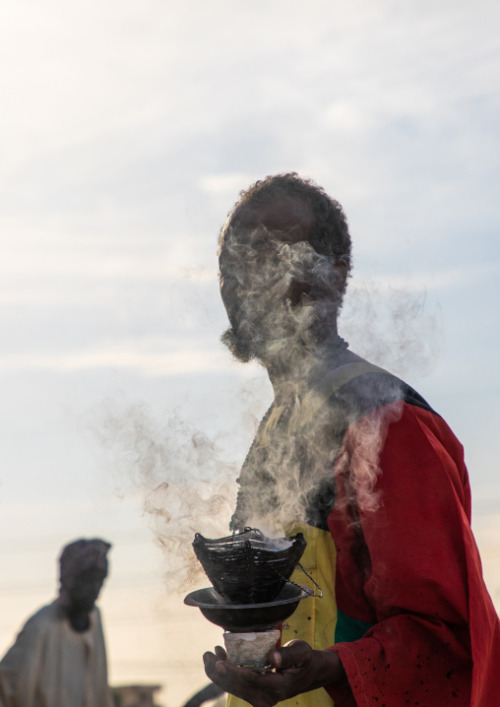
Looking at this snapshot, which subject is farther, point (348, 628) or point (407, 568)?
point (348, 628)

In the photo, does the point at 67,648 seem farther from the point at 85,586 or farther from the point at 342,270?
the point at 342,270

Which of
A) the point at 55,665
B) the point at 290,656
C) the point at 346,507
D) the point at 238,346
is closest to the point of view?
the point at 290,656

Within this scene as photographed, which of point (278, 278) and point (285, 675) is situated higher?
point (278, 278)

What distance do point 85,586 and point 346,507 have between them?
456 cm

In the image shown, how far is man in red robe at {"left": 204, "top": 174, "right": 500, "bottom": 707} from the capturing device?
8.51 feet

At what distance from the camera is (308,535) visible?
294 centimetres

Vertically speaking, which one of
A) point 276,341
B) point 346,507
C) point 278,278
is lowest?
point 346,507

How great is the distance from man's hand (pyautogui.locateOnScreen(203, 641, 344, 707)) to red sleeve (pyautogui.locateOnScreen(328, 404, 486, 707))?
0.19 ft

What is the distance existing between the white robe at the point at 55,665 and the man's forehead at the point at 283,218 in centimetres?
448

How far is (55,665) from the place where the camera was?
21.8 feet

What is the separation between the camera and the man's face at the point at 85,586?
22.4ft

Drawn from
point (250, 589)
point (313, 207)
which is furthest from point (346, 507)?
point (313, 207)

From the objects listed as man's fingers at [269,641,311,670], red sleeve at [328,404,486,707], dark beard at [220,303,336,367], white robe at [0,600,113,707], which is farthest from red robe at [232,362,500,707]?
white robe at [0,600,113,707]

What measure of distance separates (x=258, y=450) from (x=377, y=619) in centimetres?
89
